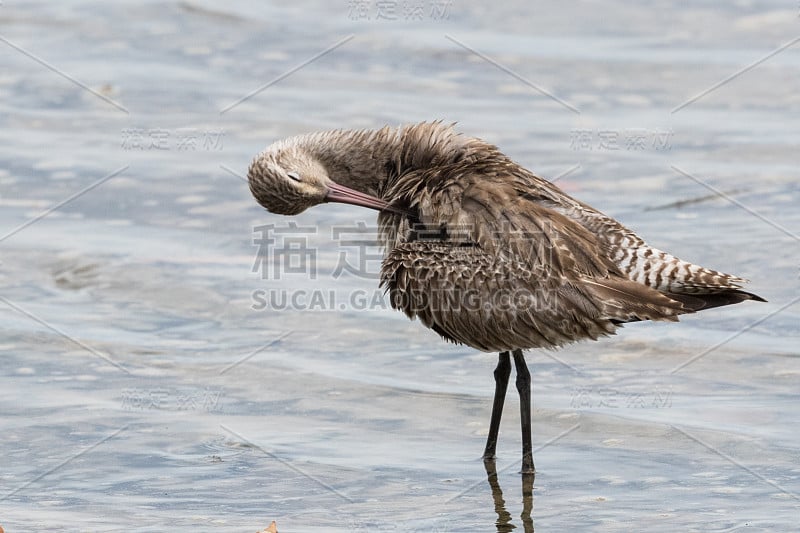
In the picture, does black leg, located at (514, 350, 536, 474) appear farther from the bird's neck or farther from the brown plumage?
the bird's neck

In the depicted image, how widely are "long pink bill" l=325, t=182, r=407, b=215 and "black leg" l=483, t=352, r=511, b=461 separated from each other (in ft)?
3.73

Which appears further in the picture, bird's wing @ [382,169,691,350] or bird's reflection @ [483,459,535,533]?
bird's wing @ [382,169,691,350]

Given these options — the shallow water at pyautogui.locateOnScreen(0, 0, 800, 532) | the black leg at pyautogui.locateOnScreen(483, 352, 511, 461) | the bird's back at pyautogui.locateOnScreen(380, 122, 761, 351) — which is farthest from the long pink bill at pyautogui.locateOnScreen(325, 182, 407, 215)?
the shallow water at pyautogui.locateOnScreen(0, 0, 800, 532)

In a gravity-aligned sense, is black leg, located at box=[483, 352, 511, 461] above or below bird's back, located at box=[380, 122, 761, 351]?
below

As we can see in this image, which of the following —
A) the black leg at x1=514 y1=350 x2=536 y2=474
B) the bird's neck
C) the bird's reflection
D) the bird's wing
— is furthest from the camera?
the bird's neck

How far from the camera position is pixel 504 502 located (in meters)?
6.70

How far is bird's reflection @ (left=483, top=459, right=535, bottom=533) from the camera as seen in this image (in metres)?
6.40

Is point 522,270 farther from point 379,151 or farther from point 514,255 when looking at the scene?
point 379,151

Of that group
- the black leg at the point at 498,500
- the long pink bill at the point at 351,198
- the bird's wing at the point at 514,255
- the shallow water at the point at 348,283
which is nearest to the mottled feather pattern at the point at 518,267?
the bird's wing at the point at 514,255

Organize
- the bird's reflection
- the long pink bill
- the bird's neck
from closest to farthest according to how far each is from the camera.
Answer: the bird's reflection < the long pink bill < the bird's neck

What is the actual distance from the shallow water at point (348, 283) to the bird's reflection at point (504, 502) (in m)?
0.04

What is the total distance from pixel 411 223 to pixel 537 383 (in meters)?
1.76

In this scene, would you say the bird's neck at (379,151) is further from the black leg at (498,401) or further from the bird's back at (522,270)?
the black leg at (498,401)

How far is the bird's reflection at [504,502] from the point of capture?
640cm
